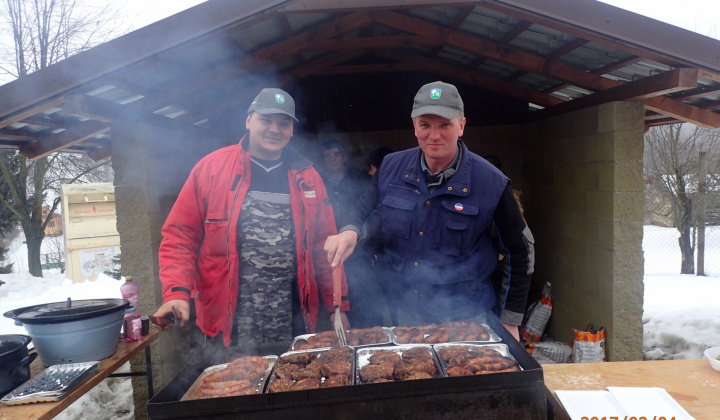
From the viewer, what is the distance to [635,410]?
6.08 ft

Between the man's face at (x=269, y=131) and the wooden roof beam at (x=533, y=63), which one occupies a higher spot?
the wooden roof beam at (x=533, y=63)

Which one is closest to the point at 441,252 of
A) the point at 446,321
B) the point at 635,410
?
the point at 446,321

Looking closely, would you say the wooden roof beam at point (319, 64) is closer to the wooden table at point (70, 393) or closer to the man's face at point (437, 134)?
the man's face at point (437, 134)

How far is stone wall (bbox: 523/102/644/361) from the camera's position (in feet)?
14.1

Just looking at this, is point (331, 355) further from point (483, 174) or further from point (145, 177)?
point (145, 177)

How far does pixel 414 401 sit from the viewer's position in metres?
1.75

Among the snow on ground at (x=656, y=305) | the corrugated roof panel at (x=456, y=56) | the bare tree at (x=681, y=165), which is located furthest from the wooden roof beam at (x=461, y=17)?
the bare tree at (x=681, y=165)

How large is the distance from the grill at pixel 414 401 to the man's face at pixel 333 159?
143 inches

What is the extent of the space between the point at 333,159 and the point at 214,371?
331cm

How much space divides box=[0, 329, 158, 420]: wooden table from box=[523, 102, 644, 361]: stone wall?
4.54m

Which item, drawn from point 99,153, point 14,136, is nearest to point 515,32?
point 14,136

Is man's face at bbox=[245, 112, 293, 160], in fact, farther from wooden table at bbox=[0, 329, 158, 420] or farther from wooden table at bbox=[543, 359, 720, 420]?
wooden table at bbox=[543, 359, 720, 420]

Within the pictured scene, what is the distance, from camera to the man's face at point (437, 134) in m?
A: 2.54

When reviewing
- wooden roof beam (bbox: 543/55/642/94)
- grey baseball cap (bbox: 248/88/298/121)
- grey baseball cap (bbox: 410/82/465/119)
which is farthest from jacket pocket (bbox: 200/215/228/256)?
wooden roof beam (bbox: 543/55/642/94)
